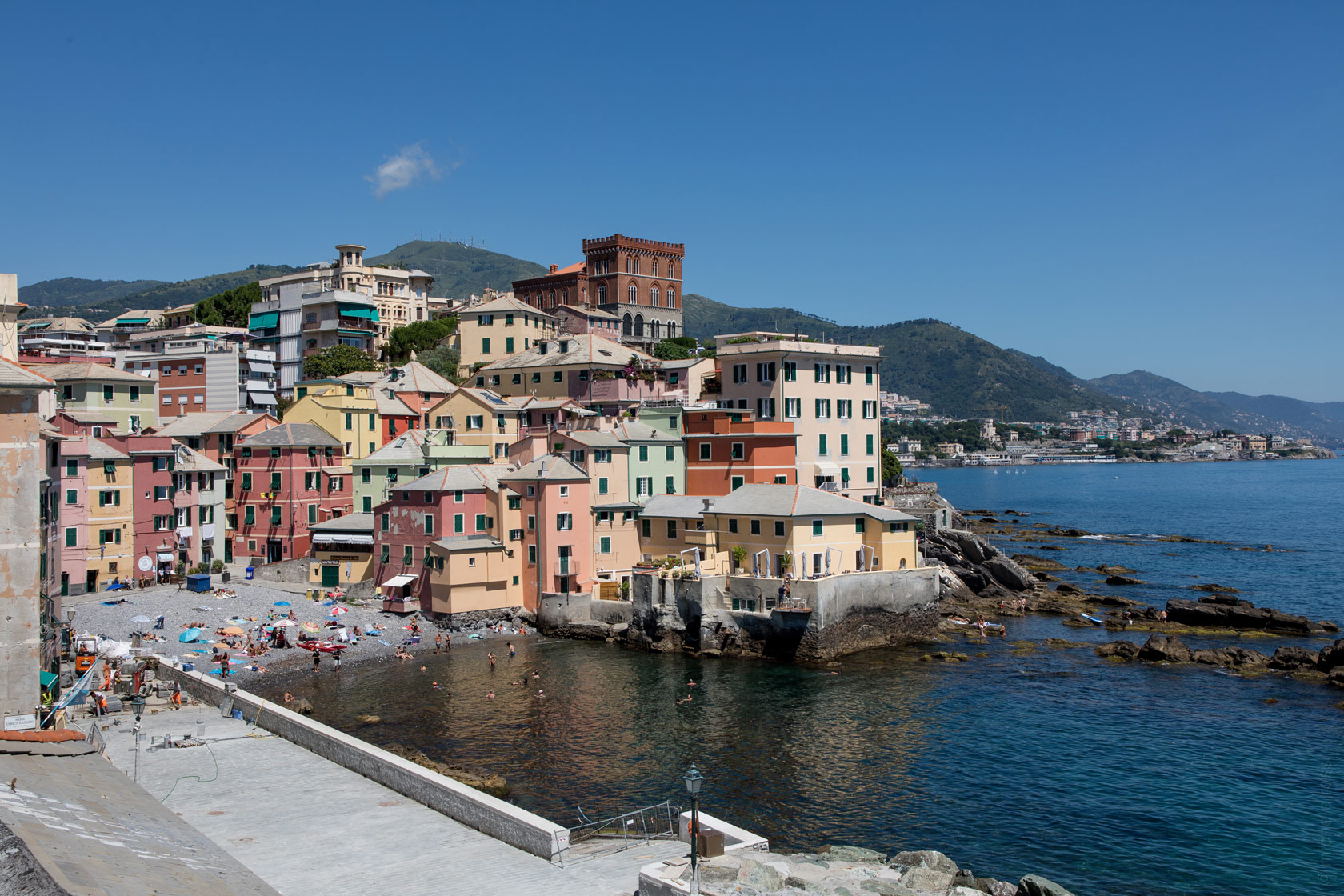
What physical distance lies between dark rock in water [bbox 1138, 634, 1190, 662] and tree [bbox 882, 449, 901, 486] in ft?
177

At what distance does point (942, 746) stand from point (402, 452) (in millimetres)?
48231

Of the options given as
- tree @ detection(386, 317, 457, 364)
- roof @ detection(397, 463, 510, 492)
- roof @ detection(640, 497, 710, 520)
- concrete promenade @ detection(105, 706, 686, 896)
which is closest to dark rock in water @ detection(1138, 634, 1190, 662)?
roof @ detection(640, 497, 710, 520)

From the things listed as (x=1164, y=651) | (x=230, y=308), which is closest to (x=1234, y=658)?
(x=1164, y=651)

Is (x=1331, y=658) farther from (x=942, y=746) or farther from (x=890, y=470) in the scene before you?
(x=890, y=470)

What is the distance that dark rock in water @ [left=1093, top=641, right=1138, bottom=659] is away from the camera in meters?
54.7

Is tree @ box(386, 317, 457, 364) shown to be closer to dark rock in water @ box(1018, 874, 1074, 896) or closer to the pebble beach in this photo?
the pebble beach

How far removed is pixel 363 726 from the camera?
42000mm

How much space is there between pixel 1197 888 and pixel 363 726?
31948 mm

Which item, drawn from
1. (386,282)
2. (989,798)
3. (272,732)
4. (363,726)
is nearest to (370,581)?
(363,726)

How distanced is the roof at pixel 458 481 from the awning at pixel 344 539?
16.8ft

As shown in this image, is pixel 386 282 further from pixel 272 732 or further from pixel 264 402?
pixel 272 732

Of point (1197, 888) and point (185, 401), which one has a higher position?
point (185, 401)

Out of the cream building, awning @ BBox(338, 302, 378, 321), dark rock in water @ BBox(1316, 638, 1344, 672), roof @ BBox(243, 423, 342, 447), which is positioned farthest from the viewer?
awning @ BBox(338, 302, 378, 321)

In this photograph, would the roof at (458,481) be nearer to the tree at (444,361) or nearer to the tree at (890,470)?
the tree at (444,361)
